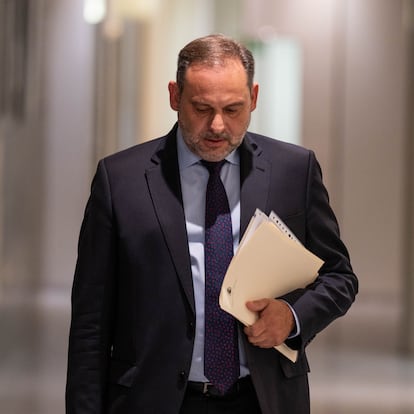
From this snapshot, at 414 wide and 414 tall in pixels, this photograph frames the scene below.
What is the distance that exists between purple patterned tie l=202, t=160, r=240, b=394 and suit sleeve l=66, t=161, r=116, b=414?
0.78 ft

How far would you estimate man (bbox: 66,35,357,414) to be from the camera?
2.71 m

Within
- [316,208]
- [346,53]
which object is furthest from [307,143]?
→ [316,208]

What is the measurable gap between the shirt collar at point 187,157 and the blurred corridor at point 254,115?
7311 mm

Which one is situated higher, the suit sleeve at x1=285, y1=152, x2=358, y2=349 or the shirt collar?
the shirt collar

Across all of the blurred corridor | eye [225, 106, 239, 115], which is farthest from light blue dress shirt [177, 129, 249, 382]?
the blurred corridor

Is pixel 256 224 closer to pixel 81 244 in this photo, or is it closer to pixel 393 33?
pixel 81 244

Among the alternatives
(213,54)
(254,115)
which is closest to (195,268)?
(213,54)

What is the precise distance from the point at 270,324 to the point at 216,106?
1.65 ft

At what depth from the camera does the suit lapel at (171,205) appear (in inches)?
108

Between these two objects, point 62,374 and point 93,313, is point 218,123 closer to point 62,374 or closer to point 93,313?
point 93,313

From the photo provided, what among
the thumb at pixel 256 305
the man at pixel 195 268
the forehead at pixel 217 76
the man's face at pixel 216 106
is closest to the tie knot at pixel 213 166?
the man at pixel 195 268

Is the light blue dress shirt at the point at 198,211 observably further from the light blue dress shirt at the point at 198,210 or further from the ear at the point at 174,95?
the ear at the point at 174,95

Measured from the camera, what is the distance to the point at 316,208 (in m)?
2.85

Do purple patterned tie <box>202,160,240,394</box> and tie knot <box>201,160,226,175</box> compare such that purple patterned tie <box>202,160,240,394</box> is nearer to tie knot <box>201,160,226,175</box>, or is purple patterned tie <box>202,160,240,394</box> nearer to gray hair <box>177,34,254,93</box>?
tie knot <box>201,160,226,175</box>
